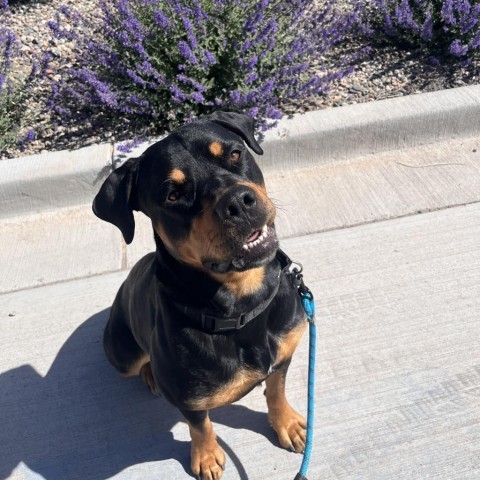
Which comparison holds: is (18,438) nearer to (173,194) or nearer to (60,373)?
(60,373)

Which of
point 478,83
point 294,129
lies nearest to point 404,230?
point 294,129

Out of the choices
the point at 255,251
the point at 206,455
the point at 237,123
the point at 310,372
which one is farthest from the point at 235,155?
the point at 206,455

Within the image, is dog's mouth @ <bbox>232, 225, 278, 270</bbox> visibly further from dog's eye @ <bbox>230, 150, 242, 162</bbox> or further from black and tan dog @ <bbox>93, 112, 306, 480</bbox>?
dog's eye @ <bbox>230, 150, 242, 162</bbox>

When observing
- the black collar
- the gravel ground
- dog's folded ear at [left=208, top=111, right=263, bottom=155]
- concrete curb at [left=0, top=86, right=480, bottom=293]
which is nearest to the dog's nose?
the black collar

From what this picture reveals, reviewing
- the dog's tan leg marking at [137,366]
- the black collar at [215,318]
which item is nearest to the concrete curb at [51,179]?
the dog's tan leg marking at [137,366]

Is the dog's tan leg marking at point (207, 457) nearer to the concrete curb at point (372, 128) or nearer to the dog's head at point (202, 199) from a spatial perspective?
the dog's head at point (202, 199)

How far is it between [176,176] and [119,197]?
1.01 ft

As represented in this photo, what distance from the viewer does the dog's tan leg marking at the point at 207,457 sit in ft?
8.39

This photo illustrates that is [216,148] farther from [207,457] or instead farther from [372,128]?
[372,128]

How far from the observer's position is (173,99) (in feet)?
Result: 13.5

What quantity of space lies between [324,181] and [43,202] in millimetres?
2158

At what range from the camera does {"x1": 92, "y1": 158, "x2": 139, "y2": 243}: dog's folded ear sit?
2.29m

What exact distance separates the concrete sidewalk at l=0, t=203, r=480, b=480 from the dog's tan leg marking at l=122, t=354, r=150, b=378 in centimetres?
13

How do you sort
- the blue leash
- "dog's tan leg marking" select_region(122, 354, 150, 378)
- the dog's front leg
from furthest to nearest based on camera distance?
"dog's tan leg marking" select_region(122, 354, 150, 378) < the dog's front leg < the blue leash
